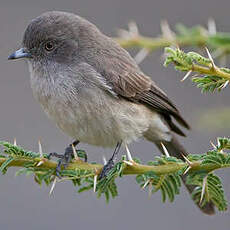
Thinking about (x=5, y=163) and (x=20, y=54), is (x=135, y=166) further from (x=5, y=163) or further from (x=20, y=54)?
(x=20, y=54)

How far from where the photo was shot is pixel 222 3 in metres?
8.56

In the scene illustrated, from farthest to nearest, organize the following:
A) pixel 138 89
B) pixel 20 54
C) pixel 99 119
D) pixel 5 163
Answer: pixel 138 89
pixel 20 54
pixel 99 119
pixel 5 163

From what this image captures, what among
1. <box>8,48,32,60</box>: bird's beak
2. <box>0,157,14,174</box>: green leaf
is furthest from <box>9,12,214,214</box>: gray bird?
<box>0,157,14,174</box>: green leaf

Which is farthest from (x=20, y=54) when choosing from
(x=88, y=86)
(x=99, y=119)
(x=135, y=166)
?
(x=135, y=166)

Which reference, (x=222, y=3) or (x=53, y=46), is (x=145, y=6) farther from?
(x=53, y=46)

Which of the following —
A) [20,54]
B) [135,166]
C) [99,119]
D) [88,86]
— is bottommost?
[135,166]

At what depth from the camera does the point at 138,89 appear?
4.86 m

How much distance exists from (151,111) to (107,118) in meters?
0.77

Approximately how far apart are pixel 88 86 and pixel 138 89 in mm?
627

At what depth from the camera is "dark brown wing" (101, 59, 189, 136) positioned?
4.70 m

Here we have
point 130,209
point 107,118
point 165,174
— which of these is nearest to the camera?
point 165,174

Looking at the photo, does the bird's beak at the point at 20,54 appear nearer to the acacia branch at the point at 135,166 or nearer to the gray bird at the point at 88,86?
the gray bird at the point at 88,86

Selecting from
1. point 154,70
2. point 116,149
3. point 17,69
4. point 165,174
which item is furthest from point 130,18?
point 165,174

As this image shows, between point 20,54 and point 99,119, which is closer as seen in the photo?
point 99,119
